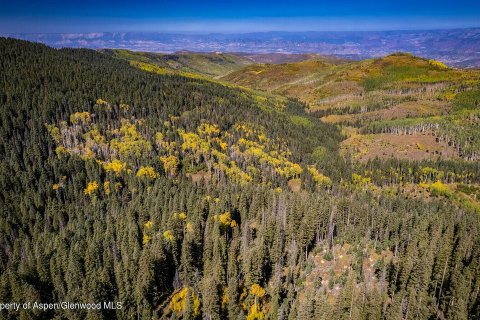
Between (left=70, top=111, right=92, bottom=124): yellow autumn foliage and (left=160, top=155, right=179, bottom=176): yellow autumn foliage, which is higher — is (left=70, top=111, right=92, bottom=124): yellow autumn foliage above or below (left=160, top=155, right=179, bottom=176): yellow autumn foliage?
above

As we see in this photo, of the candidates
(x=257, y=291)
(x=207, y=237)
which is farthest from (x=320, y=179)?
(x=257, y=291)

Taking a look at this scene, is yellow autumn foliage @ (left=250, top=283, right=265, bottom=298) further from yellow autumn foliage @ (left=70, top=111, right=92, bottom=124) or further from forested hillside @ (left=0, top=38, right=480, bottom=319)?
yellow autumn foliage @ (left=70, top=111, right=92, bottom=124)

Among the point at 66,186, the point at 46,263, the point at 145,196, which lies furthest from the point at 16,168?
the point at 46,263

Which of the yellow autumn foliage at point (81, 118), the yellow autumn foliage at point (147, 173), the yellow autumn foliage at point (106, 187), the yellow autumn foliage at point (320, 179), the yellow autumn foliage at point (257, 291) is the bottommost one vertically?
the yellow autumn foliage at point (320, 179)

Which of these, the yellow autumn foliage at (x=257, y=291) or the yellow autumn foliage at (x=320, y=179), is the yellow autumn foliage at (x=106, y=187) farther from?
the yellow autumn foliage at (x=320, y=179)

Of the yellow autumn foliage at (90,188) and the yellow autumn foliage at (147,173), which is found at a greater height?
the yellow autumn foliage at (147,173)

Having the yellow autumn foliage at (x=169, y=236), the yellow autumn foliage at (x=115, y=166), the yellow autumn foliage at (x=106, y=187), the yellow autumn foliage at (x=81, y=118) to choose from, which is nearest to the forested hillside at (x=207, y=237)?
the yellow autumn foliage at (x=169, y=236)

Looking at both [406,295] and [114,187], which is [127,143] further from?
[406,295]

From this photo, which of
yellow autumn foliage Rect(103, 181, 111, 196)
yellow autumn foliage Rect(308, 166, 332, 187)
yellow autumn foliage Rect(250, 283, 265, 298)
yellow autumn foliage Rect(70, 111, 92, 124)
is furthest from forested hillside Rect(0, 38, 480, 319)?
yellow autumn foliage Rect(70, 111, 92, 124)

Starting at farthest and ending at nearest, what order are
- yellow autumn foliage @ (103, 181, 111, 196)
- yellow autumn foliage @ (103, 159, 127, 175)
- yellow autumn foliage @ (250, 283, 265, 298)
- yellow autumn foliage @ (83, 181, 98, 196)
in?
yellow autumn foliage @ (103, 159, 127, 175)
yellow autumn foliage @ (103, 181, 111, 196)
yellow autumn foliage @ (83, 181, 98, 196)
yellow autumn foliage @ (250, 283, 265, 298)
